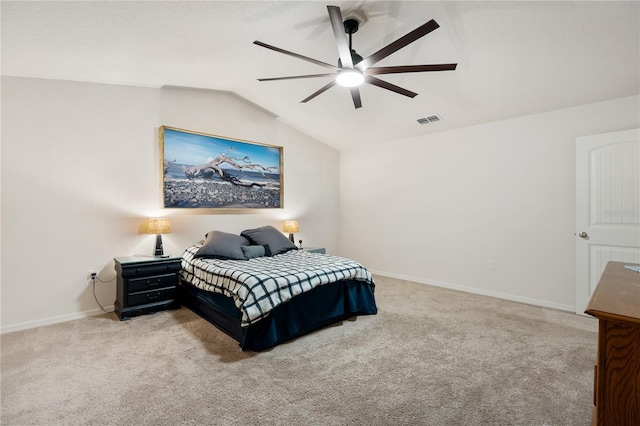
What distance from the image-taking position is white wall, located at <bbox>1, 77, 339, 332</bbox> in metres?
2.99

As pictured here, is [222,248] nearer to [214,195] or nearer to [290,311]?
[214,195]

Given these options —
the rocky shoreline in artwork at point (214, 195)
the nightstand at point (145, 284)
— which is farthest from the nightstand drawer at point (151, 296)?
the rocky shoreline in artwork at point (214, 195)

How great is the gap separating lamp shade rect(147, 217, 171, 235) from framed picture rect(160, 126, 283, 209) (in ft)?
1.18

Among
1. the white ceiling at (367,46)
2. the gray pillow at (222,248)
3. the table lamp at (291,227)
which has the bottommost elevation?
the gray pillow at (222,248)

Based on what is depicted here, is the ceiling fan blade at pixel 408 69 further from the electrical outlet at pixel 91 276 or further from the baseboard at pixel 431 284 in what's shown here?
the electrical outlet at pixel 91 276

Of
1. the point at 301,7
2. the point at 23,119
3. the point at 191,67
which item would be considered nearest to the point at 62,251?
the point at 23,119

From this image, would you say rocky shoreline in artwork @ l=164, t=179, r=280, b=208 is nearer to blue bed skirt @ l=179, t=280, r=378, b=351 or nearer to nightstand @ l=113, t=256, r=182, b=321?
nightstand @ l=113, t=256, r=182, b=321

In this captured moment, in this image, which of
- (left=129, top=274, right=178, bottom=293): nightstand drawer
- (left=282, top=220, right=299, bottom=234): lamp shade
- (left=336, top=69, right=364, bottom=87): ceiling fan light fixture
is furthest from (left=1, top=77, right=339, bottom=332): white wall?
(left=336, top=69, right=364, bottom=87): ceiling fan light fixture

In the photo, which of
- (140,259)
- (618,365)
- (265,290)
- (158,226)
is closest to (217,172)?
(158,226)

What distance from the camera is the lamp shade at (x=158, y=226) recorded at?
3.55 m

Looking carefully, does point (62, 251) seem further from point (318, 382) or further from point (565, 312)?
point (565, 312)

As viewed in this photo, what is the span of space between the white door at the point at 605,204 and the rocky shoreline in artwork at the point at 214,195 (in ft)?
13.1

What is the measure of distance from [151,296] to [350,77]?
3.09 meters

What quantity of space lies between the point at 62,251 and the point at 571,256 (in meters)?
5.67
